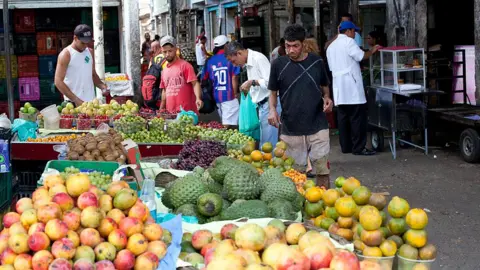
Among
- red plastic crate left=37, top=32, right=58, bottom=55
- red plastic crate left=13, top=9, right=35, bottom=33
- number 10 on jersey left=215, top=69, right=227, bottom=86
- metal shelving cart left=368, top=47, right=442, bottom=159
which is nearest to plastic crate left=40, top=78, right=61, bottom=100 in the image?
red plastic crate left=37, top=32, right=58, bottom=55

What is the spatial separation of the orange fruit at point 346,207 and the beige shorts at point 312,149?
8.89 feet

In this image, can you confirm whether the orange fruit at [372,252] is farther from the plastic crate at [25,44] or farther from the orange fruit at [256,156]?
the plastic crate at [25,44]

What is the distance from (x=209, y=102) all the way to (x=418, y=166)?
317 cm

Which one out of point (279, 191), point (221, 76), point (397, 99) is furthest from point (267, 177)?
point (397, 99)

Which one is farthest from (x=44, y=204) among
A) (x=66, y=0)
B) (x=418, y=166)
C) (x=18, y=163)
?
(x=66, y=0)

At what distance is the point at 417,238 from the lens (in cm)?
422

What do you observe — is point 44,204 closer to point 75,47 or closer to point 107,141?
point 107,141

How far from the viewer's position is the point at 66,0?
48.2 ft

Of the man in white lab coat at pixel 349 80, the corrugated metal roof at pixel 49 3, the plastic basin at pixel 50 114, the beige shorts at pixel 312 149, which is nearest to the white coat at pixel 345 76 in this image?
the man in white lab coat at pixel 349 80

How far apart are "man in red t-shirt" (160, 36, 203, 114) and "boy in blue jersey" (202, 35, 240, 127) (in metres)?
0.62

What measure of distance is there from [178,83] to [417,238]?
573 centimetres

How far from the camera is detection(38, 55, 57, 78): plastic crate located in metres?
15.2

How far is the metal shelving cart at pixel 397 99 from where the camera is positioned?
10641mm

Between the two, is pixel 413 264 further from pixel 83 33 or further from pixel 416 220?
pixel 83 33
